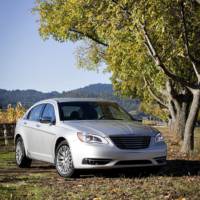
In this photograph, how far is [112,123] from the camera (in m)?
11.8

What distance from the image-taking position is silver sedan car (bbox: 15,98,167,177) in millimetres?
10992

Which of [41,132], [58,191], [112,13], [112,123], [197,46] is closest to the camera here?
[58,191]

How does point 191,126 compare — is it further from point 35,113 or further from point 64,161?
point 64,161

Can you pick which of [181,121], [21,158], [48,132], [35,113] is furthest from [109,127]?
[181,121]

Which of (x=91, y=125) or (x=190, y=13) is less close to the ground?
(x=190, y=13)

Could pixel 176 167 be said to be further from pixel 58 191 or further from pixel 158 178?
pixel 58 191

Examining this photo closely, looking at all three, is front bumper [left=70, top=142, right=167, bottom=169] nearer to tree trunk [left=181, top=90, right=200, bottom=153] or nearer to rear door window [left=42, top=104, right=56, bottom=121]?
rear door window [left=42, top=104, right=56, bottom=121]

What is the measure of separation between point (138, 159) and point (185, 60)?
12.8 m

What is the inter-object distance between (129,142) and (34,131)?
9.95 feet

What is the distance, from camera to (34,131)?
43.4 ft

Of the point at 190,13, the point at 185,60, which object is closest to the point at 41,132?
the point at 190,13

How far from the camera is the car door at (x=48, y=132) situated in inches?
479

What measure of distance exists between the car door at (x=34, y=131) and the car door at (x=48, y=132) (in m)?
0.23

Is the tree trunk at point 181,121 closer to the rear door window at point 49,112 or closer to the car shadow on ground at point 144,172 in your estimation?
the car shadow on ground at point 144,172
